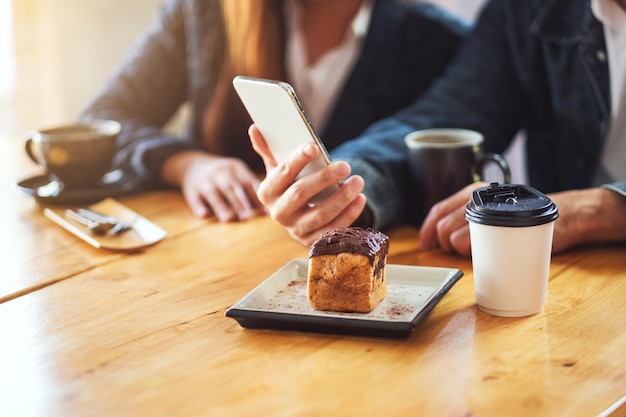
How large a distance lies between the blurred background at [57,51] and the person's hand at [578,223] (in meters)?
2.20

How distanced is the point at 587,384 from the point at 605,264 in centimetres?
38

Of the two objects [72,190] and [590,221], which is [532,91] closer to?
[590,221]

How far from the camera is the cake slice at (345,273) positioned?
92cm

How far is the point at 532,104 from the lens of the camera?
1.71 metres

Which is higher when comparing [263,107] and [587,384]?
[263,107]

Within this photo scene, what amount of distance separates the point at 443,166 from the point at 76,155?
71 cm

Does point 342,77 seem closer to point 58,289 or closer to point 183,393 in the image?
point 58,289

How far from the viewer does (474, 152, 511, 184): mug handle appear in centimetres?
121

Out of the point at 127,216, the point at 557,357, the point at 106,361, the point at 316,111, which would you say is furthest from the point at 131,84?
the point at 557,357

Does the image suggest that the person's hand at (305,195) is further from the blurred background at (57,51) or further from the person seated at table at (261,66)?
the blurred background at (57,51)

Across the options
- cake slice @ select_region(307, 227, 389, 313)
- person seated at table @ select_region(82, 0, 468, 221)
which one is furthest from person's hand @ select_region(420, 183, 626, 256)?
person seated at table @ select_region(82, 0, 468, 221)

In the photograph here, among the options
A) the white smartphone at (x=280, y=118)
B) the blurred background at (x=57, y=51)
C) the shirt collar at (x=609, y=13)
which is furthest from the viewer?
the blurred background at (x=57, y=51)

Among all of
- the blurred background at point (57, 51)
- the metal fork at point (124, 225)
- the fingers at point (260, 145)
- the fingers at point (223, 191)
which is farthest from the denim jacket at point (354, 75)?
the blurred background at point (57, 51)

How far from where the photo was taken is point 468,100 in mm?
1616
